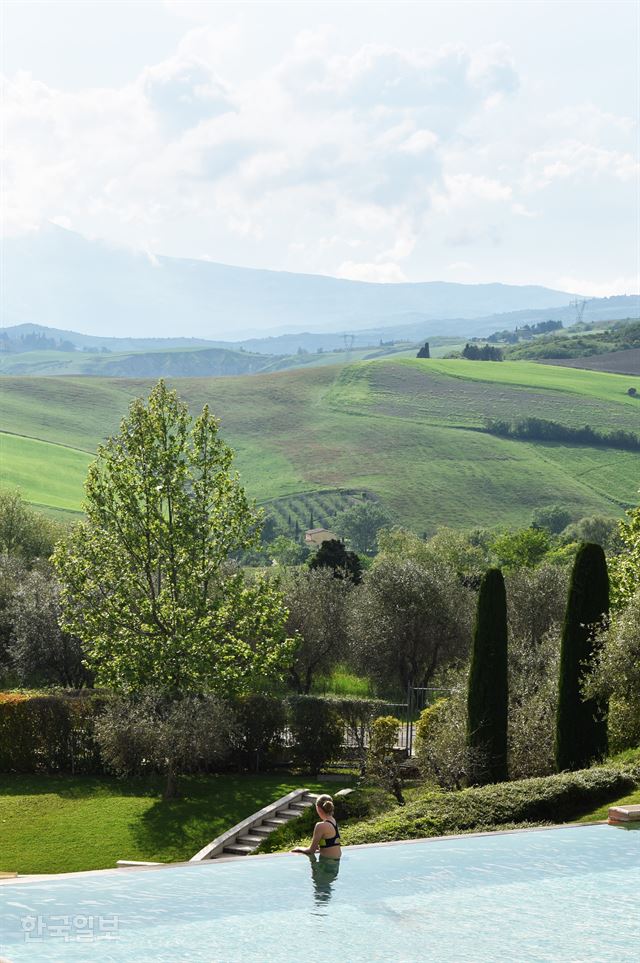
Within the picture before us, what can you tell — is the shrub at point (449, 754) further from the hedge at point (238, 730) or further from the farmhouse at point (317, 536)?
the farmhouse at point (317, 536)

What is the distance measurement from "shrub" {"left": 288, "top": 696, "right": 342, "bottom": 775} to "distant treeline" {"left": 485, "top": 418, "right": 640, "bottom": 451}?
135476 millimetres

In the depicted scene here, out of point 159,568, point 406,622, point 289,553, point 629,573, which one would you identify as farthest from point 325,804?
point 289,553

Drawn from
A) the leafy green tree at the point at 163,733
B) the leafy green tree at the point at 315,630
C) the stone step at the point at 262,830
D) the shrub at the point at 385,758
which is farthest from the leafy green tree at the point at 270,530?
the stone step at the point at 262,830

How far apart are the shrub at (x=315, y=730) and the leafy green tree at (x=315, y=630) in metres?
17.6

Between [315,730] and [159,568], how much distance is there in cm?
746

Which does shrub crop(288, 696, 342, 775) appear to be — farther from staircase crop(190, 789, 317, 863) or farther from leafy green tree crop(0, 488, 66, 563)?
leafy green tree crop(0, 488, 66, 563)

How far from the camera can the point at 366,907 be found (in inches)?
690

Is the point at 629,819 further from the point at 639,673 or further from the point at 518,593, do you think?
the point at 518,593

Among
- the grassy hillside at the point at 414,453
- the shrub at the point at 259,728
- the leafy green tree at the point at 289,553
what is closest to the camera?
the shrub at the point at 259,728

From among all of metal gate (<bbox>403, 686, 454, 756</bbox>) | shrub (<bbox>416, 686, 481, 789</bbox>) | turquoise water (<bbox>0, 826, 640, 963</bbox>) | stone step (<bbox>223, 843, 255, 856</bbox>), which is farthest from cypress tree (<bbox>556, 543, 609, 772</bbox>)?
stone step (<bbox>223, 843, 255, 856</bbox>)

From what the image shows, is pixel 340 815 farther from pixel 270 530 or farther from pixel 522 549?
pixel 270 530

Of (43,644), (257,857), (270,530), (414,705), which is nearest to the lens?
(257,857)

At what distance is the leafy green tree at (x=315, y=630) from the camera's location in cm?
5422

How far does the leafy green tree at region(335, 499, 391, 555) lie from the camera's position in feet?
465
